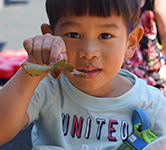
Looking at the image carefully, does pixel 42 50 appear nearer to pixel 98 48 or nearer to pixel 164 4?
pixel 98 48

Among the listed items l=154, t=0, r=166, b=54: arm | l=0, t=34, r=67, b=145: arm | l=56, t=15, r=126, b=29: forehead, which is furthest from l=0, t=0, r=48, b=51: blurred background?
l=0, t=34, r=67, b=145: arm

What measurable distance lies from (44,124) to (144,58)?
1.06 m

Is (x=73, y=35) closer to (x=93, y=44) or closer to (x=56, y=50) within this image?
(x=93, y=44)

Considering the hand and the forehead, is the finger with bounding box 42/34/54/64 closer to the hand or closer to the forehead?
the hand

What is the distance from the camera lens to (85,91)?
3.96ft

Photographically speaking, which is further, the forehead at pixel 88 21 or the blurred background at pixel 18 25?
the blurred background at pixel 18 25


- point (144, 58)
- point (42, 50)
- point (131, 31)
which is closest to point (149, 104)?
point (131, 31)

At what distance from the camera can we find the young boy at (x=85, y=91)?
0.98 m

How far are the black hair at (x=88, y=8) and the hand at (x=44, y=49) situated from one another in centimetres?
19

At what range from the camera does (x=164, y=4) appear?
6.38 feet

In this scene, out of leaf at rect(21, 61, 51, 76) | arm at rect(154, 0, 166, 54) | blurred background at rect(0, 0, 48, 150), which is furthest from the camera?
arm at rect(154, 0, 166, 54)

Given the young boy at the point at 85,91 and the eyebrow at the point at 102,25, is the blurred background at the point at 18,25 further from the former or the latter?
the eyebrow at the point at 102,25

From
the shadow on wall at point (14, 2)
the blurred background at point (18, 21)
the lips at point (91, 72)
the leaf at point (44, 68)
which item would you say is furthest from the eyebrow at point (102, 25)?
the shadow on wall at point (14, 2)

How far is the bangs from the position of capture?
1.02 meters
